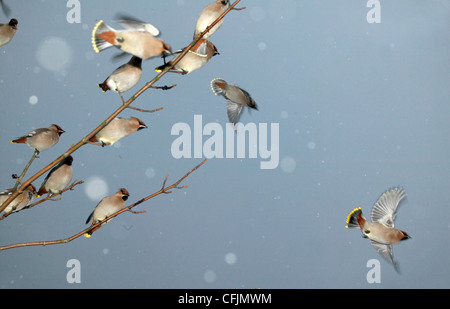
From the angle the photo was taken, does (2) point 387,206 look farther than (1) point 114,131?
Yes

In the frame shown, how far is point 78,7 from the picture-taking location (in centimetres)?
267

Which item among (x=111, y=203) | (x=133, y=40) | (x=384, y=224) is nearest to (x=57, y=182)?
(x=111, y=203)

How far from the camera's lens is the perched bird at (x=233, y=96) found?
1.26m

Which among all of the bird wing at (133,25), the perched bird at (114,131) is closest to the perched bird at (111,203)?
the perched bird at (114,131)

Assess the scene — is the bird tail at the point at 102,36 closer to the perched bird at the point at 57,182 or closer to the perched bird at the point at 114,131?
the perched bird at the point at 114,131

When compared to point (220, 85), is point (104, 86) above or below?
below

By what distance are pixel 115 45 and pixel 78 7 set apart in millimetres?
2164

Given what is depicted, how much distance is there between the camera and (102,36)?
2.55 feet

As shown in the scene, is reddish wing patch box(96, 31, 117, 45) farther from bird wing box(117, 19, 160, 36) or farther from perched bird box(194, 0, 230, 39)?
perched bird box(194, 0, 230, 39)

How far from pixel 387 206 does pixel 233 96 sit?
25.9 inches

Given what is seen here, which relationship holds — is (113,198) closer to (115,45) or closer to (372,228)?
(115,45)

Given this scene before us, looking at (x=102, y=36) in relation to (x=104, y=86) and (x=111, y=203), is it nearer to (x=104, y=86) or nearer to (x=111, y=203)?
(x=104, y=86)

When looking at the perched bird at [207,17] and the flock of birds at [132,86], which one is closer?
the flock of birds at [132,86]
